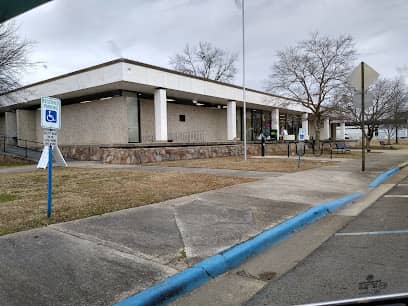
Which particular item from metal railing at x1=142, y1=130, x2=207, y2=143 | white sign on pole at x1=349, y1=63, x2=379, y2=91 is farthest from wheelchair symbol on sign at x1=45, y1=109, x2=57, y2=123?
metal railing at x1=142, y1=130, x2=207, y2=143

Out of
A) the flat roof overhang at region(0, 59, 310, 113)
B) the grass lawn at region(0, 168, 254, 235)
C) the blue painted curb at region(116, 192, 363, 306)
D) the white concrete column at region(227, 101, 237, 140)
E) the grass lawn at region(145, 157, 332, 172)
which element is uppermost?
the flat roof overhang at region(0, 59, 310, 113)

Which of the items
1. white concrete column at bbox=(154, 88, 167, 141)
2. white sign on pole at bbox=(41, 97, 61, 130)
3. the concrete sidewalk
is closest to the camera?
the concrete sidewalk

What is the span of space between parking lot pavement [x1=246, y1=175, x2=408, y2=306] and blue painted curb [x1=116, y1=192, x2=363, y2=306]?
0.66 metres

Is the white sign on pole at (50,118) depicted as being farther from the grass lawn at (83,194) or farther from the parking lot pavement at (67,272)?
the parking lot pavement at (67,272)

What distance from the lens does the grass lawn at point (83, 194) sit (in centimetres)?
606

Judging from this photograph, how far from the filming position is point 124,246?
449cm

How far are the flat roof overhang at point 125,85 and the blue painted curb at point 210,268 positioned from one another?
55.0 ft

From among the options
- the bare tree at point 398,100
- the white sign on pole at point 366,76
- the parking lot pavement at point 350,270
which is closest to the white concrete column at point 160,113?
the white sign on pole at point 366,76

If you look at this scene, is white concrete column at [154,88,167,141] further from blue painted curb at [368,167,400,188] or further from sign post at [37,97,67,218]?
sign post at [37,97,67,218]

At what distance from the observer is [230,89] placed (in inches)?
1147

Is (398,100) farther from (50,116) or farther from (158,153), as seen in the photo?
(50,116)

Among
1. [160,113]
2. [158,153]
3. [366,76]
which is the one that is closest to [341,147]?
[160,113]

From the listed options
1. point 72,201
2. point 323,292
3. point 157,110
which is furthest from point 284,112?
point 323,292

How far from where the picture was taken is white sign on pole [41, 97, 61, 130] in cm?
579
